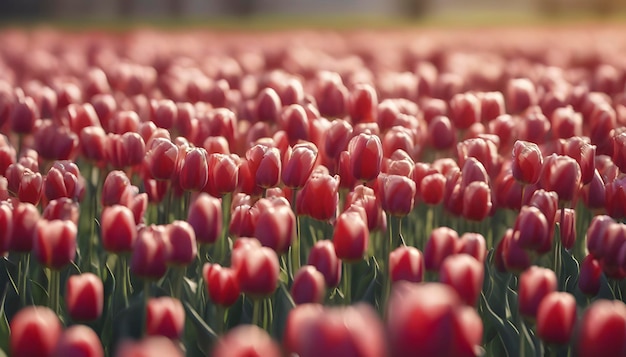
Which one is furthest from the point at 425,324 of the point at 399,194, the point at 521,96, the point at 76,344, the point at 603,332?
the point at 521,96

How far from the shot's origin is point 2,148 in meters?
3.43

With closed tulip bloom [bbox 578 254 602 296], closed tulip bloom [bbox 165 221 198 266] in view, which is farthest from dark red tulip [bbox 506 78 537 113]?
closed tulip bloom [bbox 165 221 198 266]

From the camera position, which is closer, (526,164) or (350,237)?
(350,237)

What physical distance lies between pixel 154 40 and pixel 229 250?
992 cm

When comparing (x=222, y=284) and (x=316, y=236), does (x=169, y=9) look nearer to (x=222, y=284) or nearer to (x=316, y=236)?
(x=316, y=236)

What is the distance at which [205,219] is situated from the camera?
2.64m

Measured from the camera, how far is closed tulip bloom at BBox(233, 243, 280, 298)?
2.26m

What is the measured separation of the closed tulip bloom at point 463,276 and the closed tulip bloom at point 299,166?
109cm

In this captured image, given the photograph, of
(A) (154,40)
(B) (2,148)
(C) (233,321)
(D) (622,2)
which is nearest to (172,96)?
(B) (2,148)

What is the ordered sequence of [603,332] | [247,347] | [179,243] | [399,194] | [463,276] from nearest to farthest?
[247,347] < [603,332] < [463,276] < [179,243] < [399,194]

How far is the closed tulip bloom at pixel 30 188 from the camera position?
3.04m

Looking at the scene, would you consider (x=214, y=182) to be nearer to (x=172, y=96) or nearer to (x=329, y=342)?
(x=329, y=342)

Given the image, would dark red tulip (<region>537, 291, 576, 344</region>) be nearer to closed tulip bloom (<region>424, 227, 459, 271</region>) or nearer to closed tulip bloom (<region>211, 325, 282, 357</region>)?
closed tulip bloom (<region>424, 227, 459, 271</region>)

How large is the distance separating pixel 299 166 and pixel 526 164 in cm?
76
